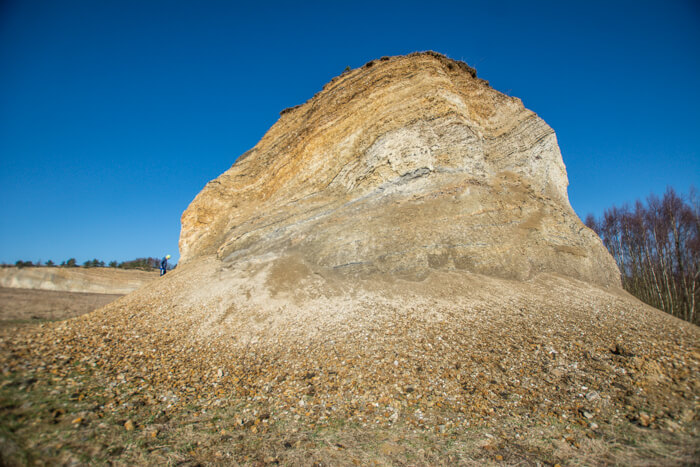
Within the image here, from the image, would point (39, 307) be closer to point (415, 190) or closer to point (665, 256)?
point (415, 190)

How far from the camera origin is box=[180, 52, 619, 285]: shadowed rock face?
10625mm

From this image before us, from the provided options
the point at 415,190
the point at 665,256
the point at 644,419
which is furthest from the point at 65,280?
the point at 665,256

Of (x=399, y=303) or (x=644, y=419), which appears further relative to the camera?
(x=399, y=303)

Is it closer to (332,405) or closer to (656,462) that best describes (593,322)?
(656,462)

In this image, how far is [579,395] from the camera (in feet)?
15.6

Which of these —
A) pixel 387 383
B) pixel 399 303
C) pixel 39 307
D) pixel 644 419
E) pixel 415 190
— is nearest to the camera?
pixel 644 419

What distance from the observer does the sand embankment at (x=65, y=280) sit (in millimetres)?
19922

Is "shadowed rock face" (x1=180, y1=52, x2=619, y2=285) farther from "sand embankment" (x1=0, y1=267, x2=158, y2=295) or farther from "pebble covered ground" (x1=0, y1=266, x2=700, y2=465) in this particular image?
"sand embankment" (x1=0, y1=267, x2=158, y2=295)

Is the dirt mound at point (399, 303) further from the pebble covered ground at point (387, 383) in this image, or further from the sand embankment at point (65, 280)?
the sand embankment at point (65, 280)

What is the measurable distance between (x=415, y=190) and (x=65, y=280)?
26.4 m

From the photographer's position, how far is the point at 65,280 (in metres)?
21.0

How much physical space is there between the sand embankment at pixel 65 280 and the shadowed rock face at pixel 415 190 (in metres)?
11.8

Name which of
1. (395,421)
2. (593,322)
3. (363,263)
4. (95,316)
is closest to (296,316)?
(363,263)

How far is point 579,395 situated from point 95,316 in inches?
498
